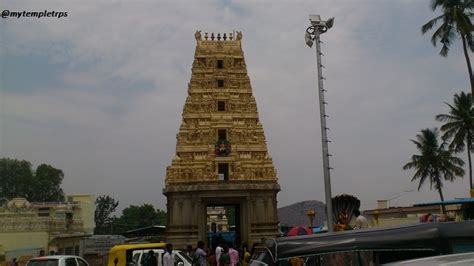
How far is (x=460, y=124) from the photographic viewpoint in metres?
32.8

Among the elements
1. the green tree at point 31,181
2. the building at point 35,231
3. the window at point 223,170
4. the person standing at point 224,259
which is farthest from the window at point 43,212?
the person standing at point 224,259

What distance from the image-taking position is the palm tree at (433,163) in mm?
37438

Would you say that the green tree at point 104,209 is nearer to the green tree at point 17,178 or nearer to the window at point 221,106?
the green tree at point 17,178

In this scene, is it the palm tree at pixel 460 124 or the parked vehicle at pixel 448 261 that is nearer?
the parked vehicle at pixel 448 261

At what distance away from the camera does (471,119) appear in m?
32.1

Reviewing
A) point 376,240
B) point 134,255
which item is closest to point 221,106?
point 134,255

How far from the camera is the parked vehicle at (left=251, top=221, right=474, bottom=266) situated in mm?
6750

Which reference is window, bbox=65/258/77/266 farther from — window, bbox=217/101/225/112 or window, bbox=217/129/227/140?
window, bbox=217/101/225/112

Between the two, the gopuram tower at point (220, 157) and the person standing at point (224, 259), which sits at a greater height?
the gopuram tower at point (220, 157)

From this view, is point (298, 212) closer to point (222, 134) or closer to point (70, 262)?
point (222, 134)

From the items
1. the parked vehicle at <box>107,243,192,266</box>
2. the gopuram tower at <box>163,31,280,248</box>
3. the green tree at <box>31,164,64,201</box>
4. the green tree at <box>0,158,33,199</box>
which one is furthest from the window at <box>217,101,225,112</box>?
the green tree at <box>31,164,64,201</box>

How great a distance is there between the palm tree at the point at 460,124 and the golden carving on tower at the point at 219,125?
12374 millimetres

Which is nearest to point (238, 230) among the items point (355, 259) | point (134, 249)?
point (134, 249)

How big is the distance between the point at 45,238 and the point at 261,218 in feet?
46.7
